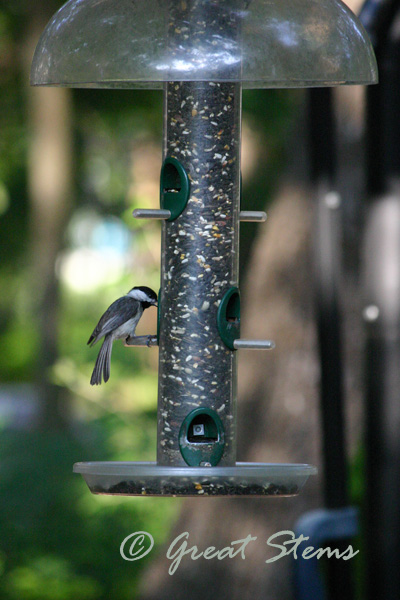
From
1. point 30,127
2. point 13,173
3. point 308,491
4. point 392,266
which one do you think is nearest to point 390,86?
point 392,266

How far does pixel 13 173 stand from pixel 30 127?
201 centimetres

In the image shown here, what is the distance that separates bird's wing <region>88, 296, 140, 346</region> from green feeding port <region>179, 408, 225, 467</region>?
23.6 inches

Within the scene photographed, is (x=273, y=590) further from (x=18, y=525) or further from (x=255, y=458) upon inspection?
(x=18, y=525)

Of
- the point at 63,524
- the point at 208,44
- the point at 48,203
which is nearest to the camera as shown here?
the point at 208,44

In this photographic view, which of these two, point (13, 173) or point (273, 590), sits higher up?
point (13, 173)

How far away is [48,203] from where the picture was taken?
11.8 meters

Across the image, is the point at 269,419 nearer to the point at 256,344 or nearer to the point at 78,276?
the point at 256,344

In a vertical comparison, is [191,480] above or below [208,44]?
below

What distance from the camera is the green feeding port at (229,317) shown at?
153 inches

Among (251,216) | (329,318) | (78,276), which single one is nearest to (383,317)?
(329,318)

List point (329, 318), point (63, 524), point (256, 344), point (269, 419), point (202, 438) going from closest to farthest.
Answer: point (256, 344)
point (202, 438)
point (329, 318)
point (269, 419)
point (63, 524)

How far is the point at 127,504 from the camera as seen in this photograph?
11125 millimetres

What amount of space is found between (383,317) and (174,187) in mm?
1571

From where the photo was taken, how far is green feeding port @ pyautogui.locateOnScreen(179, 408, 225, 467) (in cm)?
376
